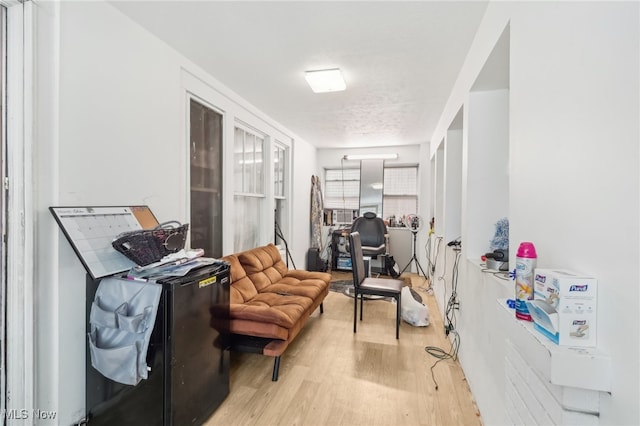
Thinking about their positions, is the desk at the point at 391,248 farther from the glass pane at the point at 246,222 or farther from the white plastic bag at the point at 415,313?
the white plastic bag at the point at 415,313

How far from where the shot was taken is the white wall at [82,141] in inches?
59.1

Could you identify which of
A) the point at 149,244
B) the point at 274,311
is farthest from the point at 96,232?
the point at 274,311

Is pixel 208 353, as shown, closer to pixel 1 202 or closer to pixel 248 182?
pixel 1 202

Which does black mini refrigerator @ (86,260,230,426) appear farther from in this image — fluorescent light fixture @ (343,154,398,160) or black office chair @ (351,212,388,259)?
fluorescent light fixture @ (343,154,398,160)

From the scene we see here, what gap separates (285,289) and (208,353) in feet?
4.31

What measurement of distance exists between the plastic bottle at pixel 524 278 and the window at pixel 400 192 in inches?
199

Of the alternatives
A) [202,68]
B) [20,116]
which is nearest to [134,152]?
[20,116]

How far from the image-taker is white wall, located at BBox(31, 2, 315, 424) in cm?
150

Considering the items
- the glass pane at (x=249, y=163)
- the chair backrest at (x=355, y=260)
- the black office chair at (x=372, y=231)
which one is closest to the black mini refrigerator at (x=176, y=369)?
the chair backrest at (x=355, y=260)

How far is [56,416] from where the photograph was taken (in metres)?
1.53

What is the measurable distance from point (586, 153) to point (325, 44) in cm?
191

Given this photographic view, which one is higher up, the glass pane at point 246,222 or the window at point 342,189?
the window at point 342,189

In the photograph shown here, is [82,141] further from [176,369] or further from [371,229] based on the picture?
[371,229]

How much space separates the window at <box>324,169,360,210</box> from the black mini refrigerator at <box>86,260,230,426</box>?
15.4ft
